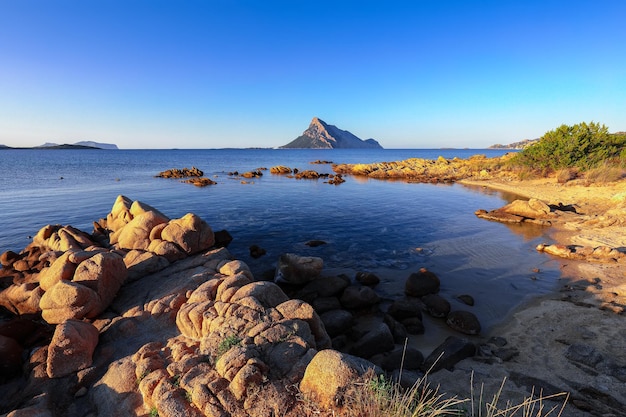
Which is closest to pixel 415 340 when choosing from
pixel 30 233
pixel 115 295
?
pixel 115 295

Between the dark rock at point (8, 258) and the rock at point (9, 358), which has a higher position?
the dark rock at point (8, 258)

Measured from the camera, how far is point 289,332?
8.36 metres

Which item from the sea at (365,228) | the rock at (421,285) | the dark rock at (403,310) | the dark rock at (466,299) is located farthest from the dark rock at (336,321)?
the dark rock at (466,299)

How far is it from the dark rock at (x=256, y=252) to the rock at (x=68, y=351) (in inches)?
499

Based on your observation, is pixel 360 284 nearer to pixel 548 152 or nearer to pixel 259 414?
pixel 259 414

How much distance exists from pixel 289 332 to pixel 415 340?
708cm

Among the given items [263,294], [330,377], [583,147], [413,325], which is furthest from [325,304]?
[583,147]

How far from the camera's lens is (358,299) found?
15.1m

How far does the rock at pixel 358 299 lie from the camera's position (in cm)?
1505

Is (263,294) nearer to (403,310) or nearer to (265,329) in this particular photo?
(265,329)

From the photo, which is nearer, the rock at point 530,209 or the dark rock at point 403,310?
the dark rock at point 403,310

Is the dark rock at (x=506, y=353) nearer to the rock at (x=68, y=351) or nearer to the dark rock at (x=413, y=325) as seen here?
the dark rock at (x=413, y=325)

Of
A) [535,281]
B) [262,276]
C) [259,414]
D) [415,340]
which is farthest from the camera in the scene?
[262,276]

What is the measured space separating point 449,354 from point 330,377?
21.6 ft
